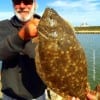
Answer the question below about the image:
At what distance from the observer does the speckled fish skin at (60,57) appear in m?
3.42

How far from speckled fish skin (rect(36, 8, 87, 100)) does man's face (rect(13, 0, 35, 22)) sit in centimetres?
71

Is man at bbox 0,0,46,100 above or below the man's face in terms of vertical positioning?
below

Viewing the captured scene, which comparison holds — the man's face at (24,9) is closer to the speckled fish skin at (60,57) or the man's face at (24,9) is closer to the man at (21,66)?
the man at (21,66)

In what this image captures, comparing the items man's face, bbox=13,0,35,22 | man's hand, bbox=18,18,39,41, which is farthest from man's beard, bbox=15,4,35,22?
man's hand, bbox=18,18,39,41

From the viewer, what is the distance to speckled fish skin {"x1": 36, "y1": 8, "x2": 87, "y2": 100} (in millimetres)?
3422

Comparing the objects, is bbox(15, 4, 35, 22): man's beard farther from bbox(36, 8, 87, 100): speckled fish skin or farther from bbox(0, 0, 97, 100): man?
bbox(36, 8, 87, 100): speckled fish skin

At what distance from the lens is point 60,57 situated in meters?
3.57

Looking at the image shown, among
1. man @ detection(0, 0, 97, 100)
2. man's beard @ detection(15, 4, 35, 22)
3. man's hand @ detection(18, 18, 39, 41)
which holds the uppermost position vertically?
man's hand @ detection(18, 18, 39, 41)

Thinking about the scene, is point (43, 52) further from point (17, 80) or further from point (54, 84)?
point (17, 80)

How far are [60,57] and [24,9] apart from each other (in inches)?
33.7

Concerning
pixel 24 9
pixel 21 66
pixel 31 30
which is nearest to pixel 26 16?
pixel 24 9

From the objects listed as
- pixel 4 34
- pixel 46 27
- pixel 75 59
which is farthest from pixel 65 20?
pixel 4 34

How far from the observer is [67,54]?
3.54m

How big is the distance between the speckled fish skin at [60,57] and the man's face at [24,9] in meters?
0.71
